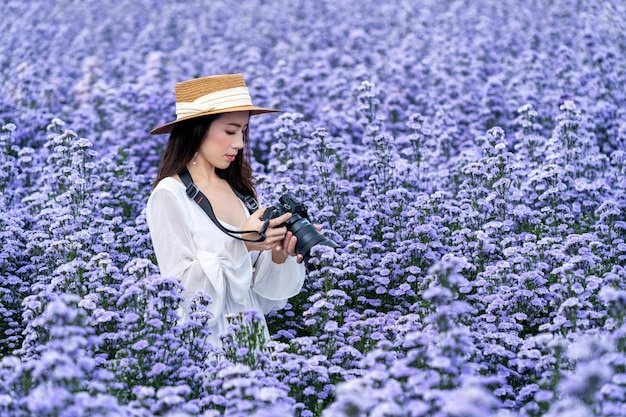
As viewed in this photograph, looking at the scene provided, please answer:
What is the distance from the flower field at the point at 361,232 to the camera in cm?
375

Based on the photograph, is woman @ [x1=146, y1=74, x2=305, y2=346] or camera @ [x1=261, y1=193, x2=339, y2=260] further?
woman @ [x1=146, y1=74, x2=305, y2=346]

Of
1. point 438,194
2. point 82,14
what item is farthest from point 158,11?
point 438,194

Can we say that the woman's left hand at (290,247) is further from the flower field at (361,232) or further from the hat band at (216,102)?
the hat band at (216,102)

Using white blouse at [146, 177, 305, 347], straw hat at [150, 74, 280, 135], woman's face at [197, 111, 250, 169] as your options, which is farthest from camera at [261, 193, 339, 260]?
straw hat at [150, 74, 280, 135]

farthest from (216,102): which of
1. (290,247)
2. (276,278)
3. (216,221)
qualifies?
(276,278)

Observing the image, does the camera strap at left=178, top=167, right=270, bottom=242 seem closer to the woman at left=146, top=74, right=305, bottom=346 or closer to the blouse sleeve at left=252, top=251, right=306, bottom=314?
the woman at left=146, top=74, right=305, bottom=346

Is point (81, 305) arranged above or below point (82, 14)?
below

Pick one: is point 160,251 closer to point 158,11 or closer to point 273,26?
point 273,26

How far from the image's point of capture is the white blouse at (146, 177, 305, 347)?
5.03 m

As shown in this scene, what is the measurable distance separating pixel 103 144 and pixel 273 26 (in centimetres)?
729

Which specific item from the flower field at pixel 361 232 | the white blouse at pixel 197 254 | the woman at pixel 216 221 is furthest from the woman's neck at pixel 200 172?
the flower field at pixel 361 232

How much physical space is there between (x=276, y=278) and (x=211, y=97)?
1.14 metres

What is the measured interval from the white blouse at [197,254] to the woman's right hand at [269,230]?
151 mm

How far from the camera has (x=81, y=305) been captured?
16.4 feet
